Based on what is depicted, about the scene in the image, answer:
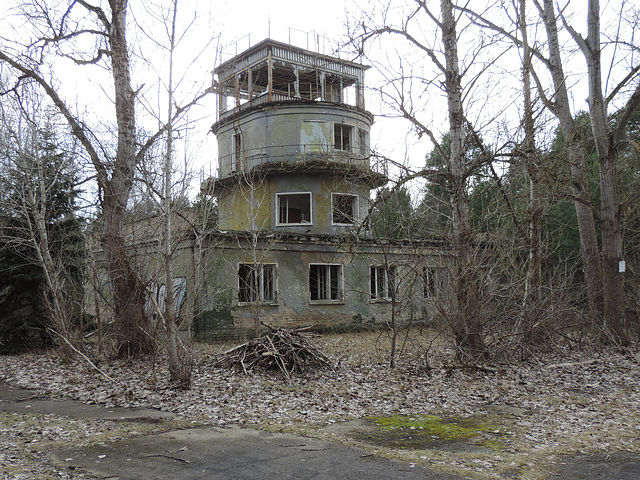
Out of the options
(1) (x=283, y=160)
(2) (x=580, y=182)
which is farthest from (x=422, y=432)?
(1) (x=283, y=160)

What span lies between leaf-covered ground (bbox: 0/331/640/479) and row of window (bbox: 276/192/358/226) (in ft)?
36.3

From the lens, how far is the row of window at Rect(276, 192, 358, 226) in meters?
24.3

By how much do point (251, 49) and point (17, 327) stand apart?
16159mm

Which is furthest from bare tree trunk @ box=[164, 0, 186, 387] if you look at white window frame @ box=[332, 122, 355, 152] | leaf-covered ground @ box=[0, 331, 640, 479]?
white window frame @ box=[332, 122, 355, 152]

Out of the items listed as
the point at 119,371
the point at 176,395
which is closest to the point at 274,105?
the point at 119,371

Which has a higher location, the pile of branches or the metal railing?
the metal railing

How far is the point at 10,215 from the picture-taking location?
53.1 feet

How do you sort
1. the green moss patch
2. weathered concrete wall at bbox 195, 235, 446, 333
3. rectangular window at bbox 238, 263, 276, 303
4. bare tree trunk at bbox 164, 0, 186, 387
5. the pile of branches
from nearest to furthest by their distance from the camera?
the green moss patch → bare tree trunk at bbox 164, 0, 186, 387 → the pile of branches → weathered concrete wall at bbox 195, 235, 446, 333 → rectangular window at bbox 238, 263, 276, 303

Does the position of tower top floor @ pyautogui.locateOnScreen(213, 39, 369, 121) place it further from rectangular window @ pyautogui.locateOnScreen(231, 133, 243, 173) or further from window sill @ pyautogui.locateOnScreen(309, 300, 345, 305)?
window sill @ pyautogui.locateOnScreen(309, 300, 345, 305)

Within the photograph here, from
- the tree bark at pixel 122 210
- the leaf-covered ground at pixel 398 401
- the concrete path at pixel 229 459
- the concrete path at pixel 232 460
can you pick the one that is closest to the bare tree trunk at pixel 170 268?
the leaf-covered ground at pixel 398 401

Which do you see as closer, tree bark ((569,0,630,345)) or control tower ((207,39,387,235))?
tree bark ((569,0,630,345))

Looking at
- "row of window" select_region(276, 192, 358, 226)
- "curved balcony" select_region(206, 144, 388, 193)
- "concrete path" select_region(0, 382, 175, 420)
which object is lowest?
"concrete path" select_region(0, 382, 175, 420)

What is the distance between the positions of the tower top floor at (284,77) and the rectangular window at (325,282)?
326 inches

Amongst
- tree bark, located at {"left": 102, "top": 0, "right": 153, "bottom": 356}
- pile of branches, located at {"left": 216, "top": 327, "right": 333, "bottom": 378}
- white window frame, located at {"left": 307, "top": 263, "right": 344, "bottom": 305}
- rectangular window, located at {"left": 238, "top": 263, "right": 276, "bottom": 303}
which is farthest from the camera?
white window frame, located at {"left": 307, "top": 263, "right": 344, "bottom": 305}
